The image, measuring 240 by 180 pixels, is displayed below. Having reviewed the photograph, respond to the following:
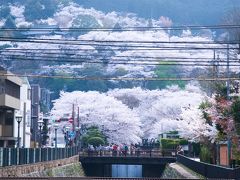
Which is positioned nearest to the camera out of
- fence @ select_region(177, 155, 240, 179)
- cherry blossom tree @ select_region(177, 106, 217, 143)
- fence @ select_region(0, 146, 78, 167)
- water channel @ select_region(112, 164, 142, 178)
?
fence @ select_region(177, 155, 240, 179)

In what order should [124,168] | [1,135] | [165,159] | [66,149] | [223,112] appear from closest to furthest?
[223,112]
[1,135]
[66,149]
[165,159]
[124,168]

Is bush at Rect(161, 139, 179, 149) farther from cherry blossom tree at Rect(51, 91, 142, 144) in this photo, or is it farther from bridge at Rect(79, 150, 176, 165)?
cherry blossom tree at Rect(51, 91, 142, 144)

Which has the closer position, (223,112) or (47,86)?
(223,112)

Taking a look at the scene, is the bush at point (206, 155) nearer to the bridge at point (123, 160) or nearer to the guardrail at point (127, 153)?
the bridge at point (123, 160)

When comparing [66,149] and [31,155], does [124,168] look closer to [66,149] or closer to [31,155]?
[66,149]

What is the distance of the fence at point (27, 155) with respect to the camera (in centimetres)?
3409

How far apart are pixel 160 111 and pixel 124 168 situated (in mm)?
22787

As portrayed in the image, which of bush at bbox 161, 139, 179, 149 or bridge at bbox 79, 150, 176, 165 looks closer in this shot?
bridge at bbox 79, 150, 176, 165

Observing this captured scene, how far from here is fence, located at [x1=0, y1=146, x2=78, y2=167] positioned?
34094 millimetres

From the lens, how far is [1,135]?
53.6 metres

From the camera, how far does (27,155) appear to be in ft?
130

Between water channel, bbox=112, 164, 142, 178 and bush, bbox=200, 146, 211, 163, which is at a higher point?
bush, bbox=200, 146, 211, 163

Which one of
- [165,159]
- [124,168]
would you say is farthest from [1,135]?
[124,168]

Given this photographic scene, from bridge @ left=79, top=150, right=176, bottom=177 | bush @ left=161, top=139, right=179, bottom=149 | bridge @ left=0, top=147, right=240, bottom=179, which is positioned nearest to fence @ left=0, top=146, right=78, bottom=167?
bridge @ left=0, top=147, right=240, bottom=179
